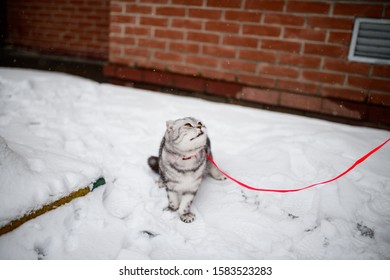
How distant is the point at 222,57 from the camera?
3379 millimetres

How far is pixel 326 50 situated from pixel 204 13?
1.43 metres

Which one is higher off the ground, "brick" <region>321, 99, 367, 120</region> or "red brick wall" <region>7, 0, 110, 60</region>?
"red brick wall" <region>7, 0, 110, 60</region>

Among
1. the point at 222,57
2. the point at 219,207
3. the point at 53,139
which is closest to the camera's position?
the point at 219,207

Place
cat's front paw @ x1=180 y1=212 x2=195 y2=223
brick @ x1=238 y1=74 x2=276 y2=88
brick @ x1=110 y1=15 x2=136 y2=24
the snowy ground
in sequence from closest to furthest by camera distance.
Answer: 1. the snowy ground
2. cat's front paw @ x1=180 y1=212 x2=195 y2=223
3. brick @ x1=238 y1=74 x2=276 y2=88
4. brick @ x1=110 y1=15 x2=136 y2=24

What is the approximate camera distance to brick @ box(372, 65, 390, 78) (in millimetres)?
2773

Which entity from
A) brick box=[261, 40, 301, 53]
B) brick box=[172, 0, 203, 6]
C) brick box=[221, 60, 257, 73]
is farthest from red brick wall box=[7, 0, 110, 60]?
brick box=[261, 40, 301, 53]

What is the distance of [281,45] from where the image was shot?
3.09 metres

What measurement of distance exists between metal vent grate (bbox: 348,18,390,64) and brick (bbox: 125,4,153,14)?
93.5 inches

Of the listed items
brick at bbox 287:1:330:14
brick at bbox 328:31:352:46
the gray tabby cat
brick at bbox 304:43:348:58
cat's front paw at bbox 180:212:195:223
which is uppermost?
brick at bbox 287:1:330:14

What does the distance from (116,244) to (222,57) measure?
249cm

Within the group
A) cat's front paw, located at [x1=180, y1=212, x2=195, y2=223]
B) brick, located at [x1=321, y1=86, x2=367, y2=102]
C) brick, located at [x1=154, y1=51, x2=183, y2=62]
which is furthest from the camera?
brick, located at [x1=154, y1=51, x2=183, y2=62]

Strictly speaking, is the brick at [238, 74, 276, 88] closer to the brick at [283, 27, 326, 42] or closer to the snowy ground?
the snowy ground
